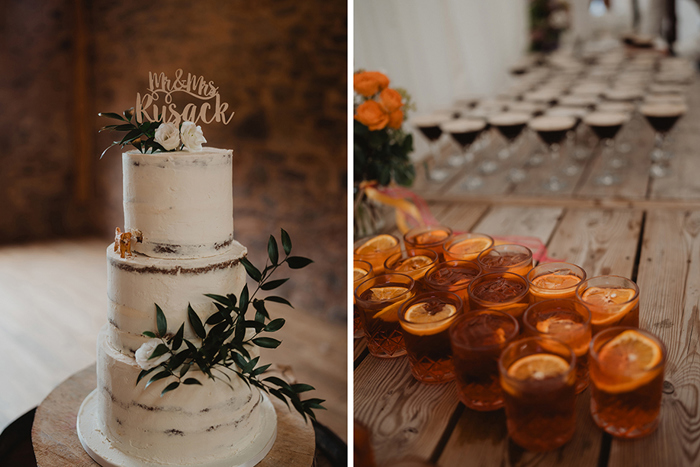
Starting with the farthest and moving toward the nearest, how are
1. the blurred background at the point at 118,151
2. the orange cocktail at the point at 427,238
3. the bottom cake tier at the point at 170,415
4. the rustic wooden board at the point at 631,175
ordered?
the blurred background at the point at 118,151, the rustic wooden board at the point at 631,175, the orange cocktail at the point at 427,238, the bottom cake tier at the point at 170,415

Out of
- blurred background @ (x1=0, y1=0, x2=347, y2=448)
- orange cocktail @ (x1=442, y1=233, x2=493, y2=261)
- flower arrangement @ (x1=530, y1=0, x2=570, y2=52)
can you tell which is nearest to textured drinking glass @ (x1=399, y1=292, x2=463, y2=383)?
orange cocktail @ (x1=442, y1=233, x2=493, y2=261)

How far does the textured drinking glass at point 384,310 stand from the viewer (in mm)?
1106

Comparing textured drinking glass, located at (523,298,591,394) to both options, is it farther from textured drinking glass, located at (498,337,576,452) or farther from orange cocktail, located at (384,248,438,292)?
orange cocktail, located at (384,248,438,292)

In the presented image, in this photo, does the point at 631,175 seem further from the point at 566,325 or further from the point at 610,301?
the point at 566,325

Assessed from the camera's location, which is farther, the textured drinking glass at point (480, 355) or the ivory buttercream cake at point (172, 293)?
the ivory buttercream cake at point (172, 293)

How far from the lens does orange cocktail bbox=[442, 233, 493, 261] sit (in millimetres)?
1282

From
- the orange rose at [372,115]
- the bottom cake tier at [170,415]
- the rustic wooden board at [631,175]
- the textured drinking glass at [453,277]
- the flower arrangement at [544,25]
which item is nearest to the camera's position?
the textured drinking glass at [453,277]

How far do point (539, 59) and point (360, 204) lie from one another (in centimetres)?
508

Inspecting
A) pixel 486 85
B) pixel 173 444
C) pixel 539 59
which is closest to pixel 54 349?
pixel 173 444

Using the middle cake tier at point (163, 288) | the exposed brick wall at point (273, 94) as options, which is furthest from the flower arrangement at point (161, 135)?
the exposed brick wall at point (273, 94)

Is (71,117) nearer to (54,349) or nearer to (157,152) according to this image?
(54,349)

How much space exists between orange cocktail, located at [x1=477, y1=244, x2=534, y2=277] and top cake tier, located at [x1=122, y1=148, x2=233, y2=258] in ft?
1.86

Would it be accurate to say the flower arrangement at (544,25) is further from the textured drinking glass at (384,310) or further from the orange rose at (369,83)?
the textured drinking glass at (384,310)

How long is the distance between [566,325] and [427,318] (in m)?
0.23
